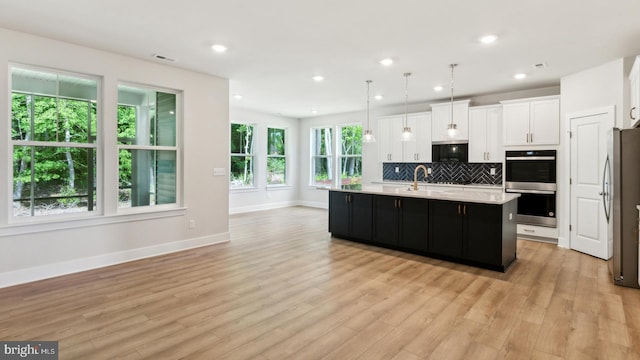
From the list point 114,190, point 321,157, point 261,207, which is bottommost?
point 261,207

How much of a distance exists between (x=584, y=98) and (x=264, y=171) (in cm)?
718

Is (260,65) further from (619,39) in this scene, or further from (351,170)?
(351,170)

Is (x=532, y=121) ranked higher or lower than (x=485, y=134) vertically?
higher

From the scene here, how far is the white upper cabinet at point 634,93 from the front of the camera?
A: 3705mm

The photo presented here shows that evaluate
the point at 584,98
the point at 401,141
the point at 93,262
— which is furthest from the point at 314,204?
the point at 584,98

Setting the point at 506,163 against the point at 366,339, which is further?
the point at 506,163

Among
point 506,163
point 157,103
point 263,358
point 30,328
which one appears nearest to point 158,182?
point 157,103

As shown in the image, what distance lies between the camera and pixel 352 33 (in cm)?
363

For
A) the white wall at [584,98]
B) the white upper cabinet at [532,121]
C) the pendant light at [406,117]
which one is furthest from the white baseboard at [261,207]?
the white wall at [584,98]

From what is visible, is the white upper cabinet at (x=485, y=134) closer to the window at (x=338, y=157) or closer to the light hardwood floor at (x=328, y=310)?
the light hardwood floor at (x=328, y=310)

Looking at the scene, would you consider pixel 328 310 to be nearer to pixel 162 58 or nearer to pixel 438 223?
pixel 438 223

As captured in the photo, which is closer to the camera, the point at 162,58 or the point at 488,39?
the point at 488,39

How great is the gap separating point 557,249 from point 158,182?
620 centimetres

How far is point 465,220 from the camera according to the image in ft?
14.0
